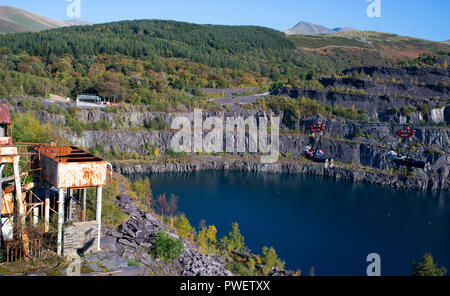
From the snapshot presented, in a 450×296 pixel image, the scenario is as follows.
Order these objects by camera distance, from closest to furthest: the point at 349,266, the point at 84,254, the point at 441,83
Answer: the point at 84,254 → the point at 349,266 → the point at 441,83

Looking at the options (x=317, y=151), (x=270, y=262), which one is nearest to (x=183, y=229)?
(x=270, y=262)

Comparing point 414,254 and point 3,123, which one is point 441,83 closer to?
point 414,254

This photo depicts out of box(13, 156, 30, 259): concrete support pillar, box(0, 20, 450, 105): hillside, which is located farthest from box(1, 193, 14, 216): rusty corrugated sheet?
box(0, 20, 450, 105): hillside

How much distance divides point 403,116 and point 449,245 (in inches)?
948

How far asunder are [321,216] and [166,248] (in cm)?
1664

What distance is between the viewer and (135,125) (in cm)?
4425

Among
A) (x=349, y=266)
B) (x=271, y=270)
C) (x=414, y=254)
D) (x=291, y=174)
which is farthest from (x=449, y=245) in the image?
(x=291, y=174)

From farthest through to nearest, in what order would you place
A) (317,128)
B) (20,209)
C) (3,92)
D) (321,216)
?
1. (317,128)
2. (3,92)
3. (321,216)
4. (20,209)

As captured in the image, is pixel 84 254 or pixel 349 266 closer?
pixel 84 254

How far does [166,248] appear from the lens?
14164 mm

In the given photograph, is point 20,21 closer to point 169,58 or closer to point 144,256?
point 169,58

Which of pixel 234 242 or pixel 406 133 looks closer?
pixel 234 242

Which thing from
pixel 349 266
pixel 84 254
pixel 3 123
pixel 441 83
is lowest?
pixel 349 266
